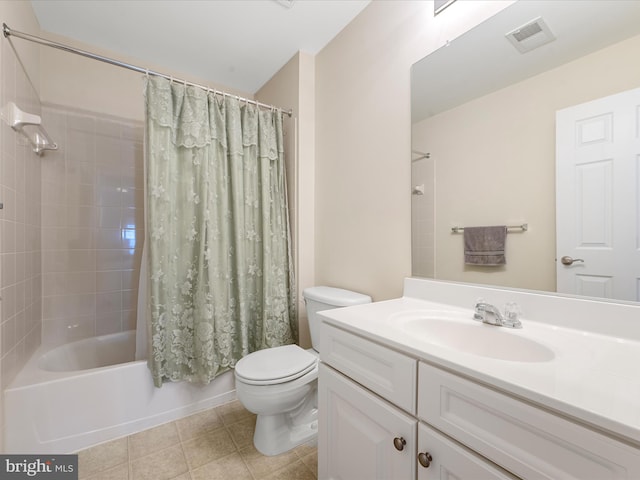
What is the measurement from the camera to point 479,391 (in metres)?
0.60

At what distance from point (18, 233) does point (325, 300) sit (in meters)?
1.60

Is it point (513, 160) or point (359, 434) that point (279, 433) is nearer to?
point (359, 434)

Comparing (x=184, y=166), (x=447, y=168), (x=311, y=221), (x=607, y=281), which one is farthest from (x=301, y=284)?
(x=607, y=281)

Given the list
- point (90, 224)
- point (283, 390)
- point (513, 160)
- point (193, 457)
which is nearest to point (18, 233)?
point (90, 224)

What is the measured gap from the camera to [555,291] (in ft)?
3.06

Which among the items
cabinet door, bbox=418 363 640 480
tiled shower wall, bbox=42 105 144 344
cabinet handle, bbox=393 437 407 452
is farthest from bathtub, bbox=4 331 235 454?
cabinet door, bbox=418 363 640 480

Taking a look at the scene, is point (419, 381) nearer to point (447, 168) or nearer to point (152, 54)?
point (447, 168)

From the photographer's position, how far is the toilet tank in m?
1.50

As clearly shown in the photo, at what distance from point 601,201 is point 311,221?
151cm

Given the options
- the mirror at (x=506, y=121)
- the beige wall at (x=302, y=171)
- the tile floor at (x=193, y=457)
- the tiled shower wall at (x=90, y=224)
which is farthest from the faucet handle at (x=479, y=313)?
the tiled shower wall at (x=90, y=224)

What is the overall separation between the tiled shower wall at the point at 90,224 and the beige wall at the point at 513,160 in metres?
2.14

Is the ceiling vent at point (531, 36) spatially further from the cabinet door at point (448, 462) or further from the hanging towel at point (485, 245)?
the cabinet door at point (448, 462)

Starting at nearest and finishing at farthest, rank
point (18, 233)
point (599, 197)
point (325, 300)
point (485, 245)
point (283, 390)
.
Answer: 1. point (599, 197)
2. point (485, 245)
3. point (283, 390)
4. point (18, 233)
5. point (325, 300)

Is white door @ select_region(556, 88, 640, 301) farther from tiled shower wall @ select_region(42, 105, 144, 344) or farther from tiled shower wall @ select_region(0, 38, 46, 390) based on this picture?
tiled shower wall @ select_region(42, 105, 144, 344)
